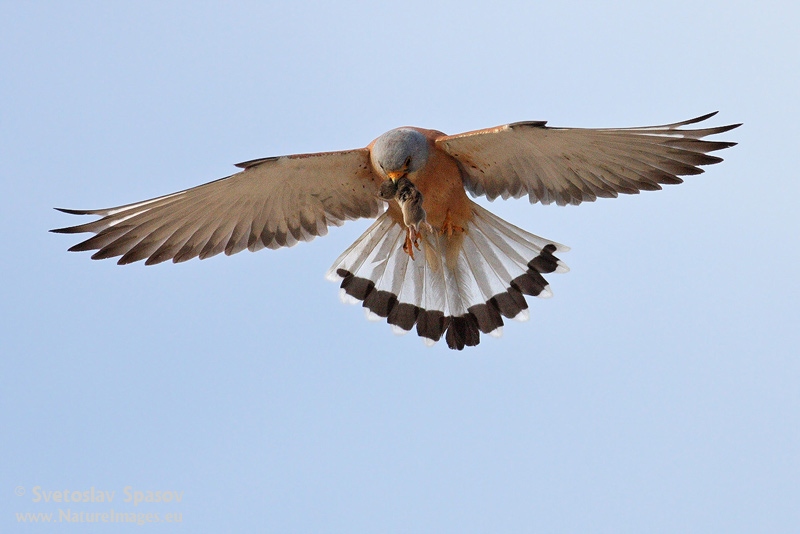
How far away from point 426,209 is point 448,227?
0.29 metres

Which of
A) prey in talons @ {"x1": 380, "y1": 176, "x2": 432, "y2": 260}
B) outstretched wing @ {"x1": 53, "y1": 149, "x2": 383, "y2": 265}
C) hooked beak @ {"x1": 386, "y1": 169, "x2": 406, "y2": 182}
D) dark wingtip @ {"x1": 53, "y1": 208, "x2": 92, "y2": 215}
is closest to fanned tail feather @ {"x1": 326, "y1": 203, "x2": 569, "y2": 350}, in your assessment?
outstretched wing @ {"x1": 53, "y1": 149, "x2": 383, "y2": 265}

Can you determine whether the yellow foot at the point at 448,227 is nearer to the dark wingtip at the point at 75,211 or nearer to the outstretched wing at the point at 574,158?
the outstretched wing at the point at 574,158

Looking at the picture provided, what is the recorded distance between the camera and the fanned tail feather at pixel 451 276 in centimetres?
809

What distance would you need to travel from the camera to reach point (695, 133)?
706 centimetres

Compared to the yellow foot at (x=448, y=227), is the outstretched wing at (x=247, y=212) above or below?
above

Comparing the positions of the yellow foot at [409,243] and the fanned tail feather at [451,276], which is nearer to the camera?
the yellow foot at [409,243]

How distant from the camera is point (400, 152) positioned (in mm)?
Result: 7207

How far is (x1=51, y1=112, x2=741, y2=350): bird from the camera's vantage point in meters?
7.28

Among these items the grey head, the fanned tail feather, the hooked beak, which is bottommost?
the fanned tail feather

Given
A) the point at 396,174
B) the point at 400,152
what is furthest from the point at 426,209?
the point at 400,152

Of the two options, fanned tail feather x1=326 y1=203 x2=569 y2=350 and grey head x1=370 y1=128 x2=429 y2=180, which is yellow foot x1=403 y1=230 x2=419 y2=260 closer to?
fanned tail feather x1=326 y1=203 x2=569 y2=350

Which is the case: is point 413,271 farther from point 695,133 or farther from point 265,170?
point 695,133

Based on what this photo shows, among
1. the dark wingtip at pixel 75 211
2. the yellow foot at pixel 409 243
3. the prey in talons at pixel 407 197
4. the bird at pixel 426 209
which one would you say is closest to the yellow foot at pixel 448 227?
the bird at pixel 426 209

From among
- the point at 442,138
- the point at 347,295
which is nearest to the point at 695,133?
the point at 442,138
